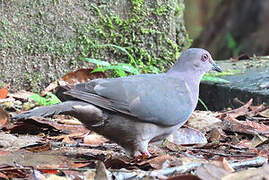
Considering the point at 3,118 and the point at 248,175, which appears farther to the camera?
the point at 3,118

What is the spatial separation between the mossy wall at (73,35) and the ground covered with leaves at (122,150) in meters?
0.22

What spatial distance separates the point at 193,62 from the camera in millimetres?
4180

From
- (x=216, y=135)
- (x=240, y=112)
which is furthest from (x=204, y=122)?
(x=240, y=112)

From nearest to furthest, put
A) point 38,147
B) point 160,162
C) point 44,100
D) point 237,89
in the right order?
point 160,162
point 38,147
point 44,100
point 237,89

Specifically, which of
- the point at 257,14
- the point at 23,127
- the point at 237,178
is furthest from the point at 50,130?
the point at 257,14

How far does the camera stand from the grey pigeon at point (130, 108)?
336 centimetres

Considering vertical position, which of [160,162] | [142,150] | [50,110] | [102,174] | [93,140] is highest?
[50,110]

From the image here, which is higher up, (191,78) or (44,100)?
(191,78)

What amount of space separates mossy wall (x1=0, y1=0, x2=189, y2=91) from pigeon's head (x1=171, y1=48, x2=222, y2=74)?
Result: 4.30 feet

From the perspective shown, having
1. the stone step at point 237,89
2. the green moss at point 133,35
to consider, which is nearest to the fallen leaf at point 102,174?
the green moss at point 133,35

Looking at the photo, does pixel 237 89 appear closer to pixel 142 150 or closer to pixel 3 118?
pixel 142 150

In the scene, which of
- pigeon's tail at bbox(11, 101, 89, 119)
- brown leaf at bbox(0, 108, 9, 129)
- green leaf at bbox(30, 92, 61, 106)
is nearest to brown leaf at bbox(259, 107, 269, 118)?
green leaf at bbox(30, 92, 61, 106)

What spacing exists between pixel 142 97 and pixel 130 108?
0.44ft

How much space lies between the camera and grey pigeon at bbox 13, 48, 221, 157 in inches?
132
